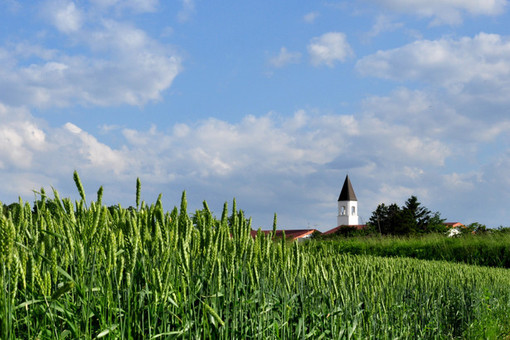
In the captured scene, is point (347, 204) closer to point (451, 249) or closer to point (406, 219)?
point (406, 219)

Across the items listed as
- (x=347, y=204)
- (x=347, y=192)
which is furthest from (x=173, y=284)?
(x=347, y=192)

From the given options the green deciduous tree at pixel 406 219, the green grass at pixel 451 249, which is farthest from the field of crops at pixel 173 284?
the green deciduous tree at pixel 406 219

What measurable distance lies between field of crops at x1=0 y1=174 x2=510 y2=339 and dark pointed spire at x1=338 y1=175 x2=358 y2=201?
226 feet

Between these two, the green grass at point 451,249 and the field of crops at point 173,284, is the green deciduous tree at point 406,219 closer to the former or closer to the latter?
the green grass at point 451,249

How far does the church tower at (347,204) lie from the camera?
72.1 m

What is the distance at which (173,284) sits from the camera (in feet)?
7.99

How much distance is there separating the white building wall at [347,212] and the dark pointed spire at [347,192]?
0.69 meters

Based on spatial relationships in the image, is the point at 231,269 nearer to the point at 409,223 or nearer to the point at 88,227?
the point at 88,227

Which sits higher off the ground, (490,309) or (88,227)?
(88,227)

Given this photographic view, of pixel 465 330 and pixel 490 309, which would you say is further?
pixel 490 309

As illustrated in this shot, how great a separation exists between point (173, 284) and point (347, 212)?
71.5m

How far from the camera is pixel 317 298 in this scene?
3.35 metres

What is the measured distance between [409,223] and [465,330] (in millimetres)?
25314

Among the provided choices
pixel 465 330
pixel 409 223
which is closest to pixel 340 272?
pixel 465 330
